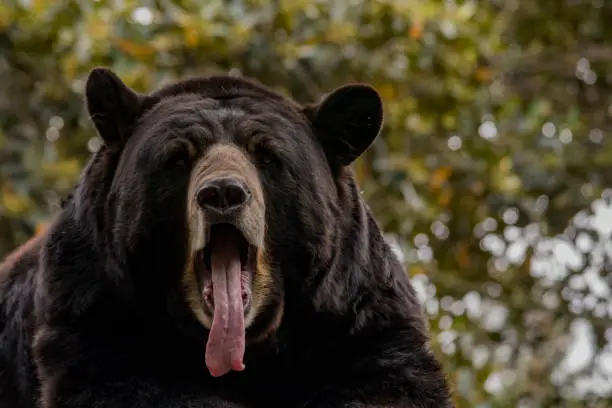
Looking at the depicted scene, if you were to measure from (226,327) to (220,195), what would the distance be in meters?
0.42

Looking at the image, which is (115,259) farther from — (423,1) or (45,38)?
(423,1)

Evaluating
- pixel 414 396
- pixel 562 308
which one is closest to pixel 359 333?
pixel 414 396

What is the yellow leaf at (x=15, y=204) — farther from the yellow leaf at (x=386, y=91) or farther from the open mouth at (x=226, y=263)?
the open mouth at (x=226, y=263)

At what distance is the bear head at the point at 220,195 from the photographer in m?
4.38

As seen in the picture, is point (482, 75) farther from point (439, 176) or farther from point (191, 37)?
point (191, 37)

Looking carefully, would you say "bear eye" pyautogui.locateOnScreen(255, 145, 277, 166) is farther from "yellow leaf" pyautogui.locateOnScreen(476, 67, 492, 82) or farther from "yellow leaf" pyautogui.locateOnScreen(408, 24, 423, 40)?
"yellow leaf" pyautogui.locateOnScreen(476, 67, 492, 82)

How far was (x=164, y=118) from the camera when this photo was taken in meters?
4.77

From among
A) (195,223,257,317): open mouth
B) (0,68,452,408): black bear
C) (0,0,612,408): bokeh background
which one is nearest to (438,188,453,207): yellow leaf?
(0,0,612,408): bokeh background

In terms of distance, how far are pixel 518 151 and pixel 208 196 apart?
5.80 m

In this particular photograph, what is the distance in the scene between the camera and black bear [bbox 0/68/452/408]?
4488 millimetres

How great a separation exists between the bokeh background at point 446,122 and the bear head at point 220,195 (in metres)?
3.39

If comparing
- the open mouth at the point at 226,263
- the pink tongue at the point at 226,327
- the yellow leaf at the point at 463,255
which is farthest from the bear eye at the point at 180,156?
the yellow leaf at the point at 463,255

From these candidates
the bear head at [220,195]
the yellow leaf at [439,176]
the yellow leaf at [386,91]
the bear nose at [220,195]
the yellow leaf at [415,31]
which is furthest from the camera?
the yellow leaf at [439,176]

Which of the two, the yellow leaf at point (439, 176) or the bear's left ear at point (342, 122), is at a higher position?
the yellow leaf at point (439, 176)
